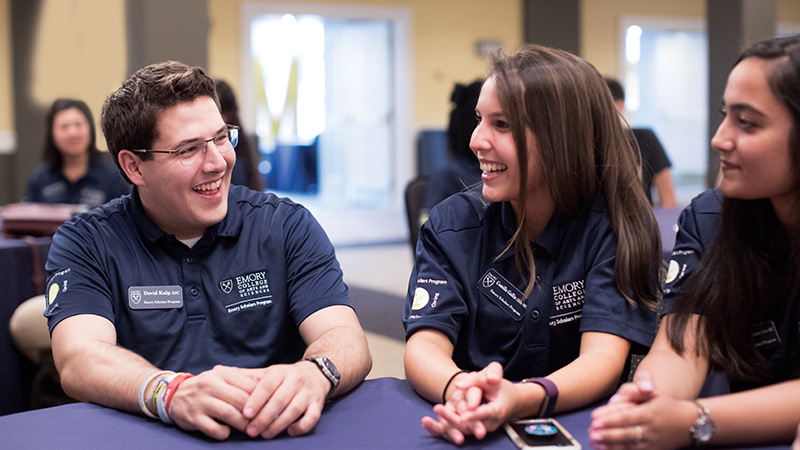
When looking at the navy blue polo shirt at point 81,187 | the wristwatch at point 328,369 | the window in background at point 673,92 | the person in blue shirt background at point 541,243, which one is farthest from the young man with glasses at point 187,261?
the window in background at point 673,92

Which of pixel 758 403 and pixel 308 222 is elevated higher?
pixel 308 222

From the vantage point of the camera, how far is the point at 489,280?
5.18 feet

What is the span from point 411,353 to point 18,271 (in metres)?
2.36

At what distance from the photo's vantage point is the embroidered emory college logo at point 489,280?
158 cm

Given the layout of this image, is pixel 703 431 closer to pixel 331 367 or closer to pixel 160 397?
pixel 331 367

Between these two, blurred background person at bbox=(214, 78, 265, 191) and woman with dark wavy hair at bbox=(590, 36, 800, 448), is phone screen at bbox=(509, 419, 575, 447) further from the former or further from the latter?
blurred background person at bbox=(214, 78, 265, 191)

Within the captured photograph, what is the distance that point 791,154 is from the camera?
1.21 m

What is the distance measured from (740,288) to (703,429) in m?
0.30

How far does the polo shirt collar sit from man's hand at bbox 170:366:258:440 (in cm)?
54

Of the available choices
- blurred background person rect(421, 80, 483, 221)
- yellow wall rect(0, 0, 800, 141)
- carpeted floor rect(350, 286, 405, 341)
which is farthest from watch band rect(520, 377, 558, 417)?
yellow wall rect(0, 0, 800, 141)

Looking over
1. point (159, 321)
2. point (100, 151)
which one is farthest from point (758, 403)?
point (100, 151)

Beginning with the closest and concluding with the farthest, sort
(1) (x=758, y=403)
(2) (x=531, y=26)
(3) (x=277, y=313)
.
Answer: (1) (x=758, y=403)
(3) (x=277, y=313)
(2) (x=531, y=26)

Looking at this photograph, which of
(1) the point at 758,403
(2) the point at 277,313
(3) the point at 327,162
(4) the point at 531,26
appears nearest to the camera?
(1) the point at 758,403

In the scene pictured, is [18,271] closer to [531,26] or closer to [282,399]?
[282,399]
